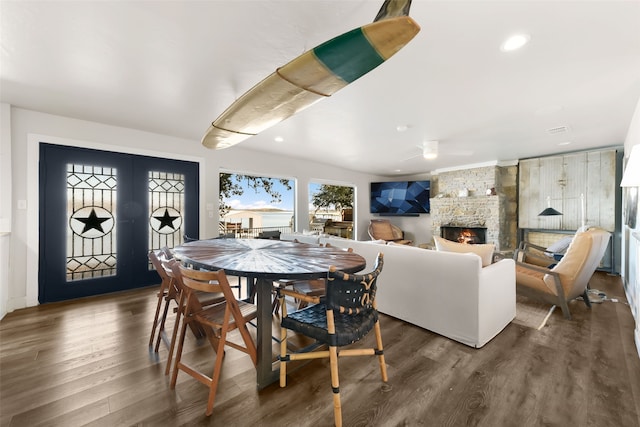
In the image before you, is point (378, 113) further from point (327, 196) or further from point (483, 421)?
point (327, 196)

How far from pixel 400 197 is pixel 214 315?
22.8 feet

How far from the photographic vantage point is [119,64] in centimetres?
214

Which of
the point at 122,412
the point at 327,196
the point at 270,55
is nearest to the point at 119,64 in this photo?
the point at 270,55

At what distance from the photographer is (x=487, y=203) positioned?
19.7 ft

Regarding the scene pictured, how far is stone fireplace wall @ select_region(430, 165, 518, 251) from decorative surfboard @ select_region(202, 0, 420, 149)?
5684 millimetres

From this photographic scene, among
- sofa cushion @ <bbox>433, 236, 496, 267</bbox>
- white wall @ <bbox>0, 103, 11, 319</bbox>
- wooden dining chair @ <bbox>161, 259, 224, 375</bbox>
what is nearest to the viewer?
wooden dining chair @ <bbox>161, 259, 224, 375</bbox>

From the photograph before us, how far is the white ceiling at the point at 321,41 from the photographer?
63.4 inches

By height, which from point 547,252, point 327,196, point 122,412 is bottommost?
point 122,412

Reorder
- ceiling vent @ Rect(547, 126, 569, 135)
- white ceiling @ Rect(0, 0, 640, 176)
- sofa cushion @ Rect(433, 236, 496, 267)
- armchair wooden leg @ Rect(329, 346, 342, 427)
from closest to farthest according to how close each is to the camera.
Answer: armchair wooden leg @ Rect(329, 346, 342, 427) → white ceiling @ Rect(0, 0, 640, 176) → sofa cushion @ Rect(433, 236, 496, 267) → ceiling vent @ Rect(547, 126, 569, 135)

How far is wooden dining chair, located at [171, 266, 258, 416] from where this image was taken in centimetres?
149

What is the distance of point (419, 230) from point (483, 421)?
6920 millimetres

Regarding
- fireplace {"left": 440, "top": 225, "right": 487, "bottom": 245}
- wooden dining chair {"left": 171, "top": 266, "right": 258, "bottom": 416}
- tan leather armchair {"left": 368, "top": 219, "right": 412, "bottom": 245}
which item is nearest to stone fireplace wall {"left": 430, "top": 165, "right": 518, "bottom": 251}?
fireplace {"left": 440, "top": 225, "right": 487, "bottom": 245}

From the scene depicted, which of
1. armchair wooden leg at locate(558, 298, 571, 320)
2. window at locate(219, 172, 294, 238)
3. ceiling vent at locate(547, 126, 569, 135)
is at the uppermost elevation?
ceiling vent at locate(547, 126, 569, 135)

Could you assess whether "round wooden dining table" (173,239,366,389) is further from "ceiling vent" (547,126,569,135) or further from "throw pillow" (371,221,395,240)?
"throw pillow" (371,221,395,240)
